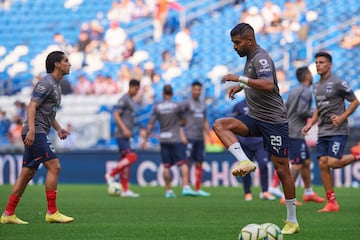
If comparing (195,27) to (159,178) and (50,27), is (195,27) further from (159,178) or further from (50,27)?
(159,178)

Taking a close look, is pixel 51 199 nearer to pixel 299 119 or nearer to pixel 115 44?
pixel 299 119

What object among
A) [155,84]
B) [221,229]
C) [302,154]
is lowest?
[221,229]

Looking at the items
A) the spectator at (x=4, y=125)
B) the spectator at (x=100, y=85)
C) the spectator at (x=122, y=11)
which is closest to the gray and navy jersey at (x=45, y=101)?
the spectator at (x=4, y=125)

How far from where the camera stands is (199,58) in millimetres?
30938

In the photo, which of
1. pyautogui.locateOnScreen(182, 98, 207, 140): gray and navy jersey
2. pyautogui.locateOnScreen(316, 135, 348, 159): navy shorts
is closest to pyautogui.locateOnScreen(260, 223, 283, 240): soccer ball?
pyautogui.locateOnScreen(316, 135, 348, 159): navy shorts

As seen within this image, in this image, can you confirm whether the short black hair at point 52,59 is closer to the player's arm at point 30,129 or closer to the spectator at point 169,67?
the player's arm at point 30,129

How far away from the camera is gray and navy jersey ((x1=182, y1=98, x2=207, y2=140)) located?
62.6 ft

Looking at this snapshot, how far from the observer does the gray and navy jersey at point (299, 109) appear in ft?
49.7

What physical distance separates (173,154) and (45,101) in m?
8.25

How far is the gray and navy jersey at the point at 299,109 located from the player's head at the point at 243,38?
20.1 feet

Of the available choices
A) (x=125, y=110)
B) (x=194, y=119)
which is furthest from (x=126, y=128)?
(x=194, y=119)

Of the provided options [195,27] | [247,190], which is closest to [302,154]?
[247,190]

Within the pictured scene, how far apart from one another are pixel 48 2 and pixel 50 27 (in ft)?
4.69

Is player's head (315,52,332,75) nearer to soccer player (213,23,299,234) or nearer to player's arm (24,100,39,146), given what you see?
soccer player (213,23,299,234)
